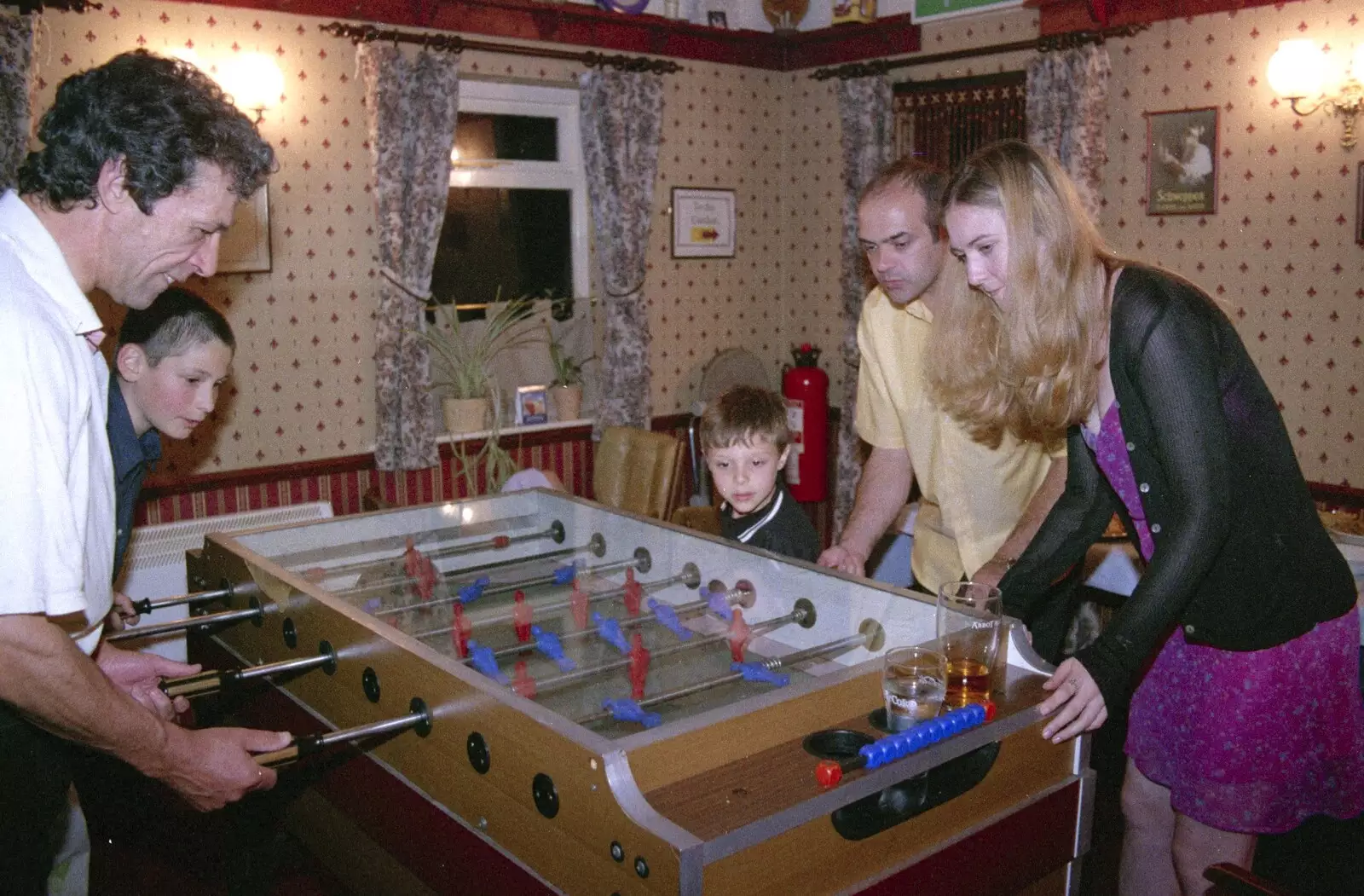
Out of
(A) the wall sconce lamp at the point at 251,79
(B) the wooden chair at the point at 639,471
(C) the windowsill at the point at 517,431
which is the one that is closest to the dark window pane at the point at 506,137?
(A) the wall sconce lamp at the point at 251,79

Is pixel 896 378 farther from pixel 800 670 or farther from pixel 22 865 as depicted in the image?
pixel 22 865

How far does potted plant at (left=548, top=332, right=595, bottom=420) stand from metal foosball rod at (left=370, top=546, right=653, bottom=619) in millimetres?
3161

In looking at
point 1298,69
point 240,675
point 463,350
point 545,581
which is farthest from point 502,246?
point 240,675

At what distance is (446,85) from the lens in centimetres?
518

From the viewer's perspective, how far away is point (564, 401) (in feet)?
19.3

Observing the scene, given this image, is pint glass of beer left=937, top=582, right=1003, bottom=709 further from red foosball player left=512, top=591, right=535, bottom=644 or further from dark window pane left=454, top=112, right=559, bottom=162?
dark window pane left=454, top=112, right=559, bottom=162

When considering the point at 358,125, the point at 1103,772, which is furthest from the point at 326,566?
the point at 358,125

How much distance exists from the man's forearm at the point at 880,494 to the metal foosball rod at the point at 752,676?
68cm

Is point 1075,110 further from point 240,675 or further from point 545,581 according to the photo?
point 240,675

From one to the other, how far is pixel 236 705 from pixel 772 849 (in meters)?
1.60

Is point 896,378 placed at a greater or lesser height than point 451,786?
greater

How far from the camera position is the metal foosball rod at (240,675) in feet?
6.50

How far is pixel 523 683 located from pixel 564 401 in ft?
13.0

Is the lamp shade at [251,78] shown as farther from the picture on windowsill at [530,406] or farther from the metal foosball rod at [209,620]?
the metal foosball rod at [209,620]
